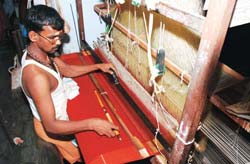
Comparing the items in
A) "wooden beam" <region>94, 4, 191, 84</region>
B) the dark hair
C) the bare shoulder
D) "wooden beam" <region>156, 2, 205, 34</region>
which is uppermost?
"wooden beam" <region>156, 2, 205, 34</region>

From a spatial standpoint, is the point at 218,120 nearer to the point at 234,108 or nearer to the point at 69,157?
the point at 234,108

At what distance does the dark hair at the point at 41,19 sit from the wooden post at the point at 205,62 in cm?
139

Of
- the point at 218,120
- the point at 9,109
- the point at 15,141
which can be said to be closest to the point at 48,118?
the point at 218,120

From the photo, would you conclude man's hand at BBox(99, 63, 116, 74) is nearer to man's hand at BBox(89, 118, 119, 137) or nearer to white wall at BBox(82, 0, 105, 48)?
man's hand at BBox(89, 118, 119, 137)

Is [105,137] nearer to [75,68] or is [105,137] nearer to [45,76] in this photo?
[45,76]

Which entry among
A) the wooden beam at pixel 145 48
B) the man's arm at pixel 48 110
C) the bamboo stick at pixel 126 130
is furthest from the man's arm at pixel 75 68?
the man's arm at pixel 48 110

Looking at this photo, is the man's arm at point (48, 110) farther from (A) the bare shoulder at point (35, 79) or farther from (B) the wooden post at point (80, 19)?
(B) the wooden post at point (80, 19)

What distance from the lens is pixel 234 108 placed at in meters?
0.94

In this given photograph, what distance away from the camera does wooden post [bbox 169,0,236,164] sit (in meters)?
0.78

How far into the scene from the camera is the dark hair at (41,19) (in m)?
1.83

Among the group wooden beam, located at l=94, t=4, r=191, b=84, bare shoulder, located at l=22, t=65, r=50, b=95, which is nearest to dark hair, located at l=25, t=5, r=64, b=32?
bare shoulder, located at l=22, t=65, r=50, b=95

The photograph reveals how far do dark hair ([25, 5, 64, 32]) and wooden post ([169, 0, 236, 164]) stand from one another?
1390 mm

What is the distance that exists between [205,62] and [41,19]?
1491mm

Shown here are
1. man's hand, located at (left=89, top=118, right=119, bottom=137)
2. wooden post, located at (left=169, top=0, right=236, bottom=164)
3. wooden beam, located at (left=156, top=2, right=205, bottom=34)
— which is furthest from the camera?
man's hand, located at (left=89, top=118, right=119, bottom=137)
